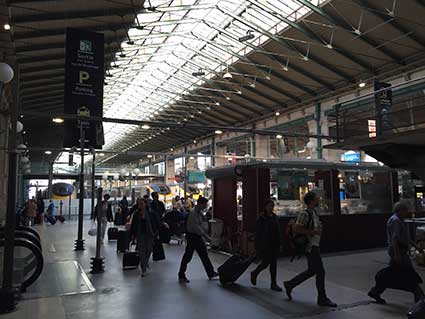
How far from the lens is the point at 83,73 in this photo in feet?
28.7

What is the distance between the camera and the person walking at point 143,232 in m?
7.75

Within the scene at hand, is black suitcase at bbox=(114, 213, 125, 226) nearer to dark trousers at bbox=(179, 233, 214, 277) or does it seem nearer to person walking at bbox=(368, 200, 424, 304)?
dark trousers at bbox=(179, 233, 214, 277)

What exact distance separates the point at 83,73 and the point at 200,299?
5623 mm

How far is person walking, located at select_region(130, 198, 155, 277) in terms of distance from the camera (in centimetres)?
775

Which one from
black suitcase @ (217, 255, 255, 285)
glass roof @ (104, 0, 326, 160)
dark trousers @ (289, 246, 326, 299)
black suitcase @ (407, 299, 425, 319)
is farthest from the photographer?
glass roof @ (104, 0, 326, 160)

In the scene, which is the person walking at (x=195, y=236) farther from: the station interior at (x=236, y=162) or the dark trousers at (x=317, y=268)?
the dark trousers at (x=317, y=268)

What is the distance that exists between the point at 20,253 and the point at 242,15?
12870 mm

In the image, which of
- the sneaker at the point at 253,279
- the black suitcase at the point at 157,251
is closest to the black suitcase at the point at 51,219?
the black suitcase at the point at 157,251

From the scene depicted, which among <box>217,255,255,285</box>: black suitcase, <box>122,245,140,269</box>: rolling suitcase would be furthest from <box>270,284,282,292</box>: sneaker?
<box>122,245,140,269</box>: rolling suitcase

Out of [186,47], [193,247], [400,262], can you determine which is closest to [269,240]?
[193,247]

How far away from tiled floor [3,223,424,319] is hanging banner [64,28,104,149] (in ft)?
11.6

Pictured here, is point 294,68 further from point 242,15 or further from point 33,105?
point 33,105

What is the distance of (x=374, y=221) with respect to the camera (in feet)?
38.4

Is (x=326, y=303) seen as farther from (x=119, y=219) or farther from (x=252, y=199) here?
(x=119, y=219)
